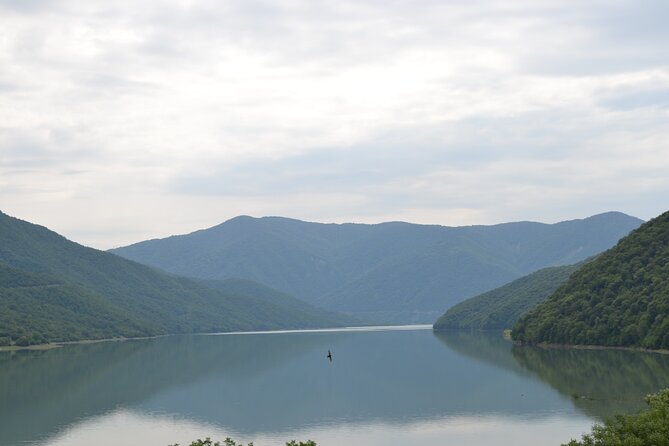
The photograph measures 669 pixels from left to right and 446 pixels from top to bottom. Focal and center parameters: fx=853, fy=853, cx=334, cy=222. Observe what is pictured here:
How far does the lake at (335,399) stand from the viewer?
81625 mm

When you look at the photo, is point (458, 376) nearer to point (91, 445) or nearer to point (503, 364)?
point (503, 364)

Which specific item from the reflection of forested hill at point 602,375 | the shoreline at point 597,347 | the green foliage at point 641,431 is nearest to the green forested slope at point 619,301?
the shoreline at point 597,347

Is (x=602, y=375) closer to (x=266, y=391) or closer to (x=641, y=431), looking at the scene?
(x=266, y=391)

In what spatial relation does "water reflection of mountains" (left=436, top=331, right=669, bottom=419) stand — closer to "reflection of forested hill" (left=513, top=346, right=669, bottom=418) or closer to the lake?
"reflection of forested hill" (left=513, top=346, right=669, bottom=418)

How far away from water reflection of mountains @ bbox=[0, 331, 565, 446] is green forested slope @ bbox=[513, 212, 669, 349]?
14.4 m

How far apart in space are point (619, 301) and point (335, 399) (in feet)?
253

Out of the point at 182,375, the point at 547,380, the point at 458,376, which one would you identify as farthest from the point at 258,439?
the point at 182,375

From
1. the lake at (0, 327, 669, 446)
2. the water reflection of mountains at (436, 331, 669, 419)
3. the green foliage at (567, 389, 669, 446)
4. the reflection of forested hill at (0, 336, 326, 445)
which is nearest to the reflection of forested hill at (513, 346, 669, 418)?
the water reflection of mountains at (436, 331, 669, 419)

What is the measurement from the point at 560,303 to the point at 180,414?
10891 centimetres

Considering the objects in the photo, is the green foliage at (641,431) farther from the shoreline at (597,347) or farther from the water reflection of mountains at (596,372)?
the shoreline at (597,347)

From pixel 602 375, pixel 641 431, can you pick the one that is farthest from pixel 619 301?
pixel 641 431

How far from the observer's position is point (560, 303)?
184500 millimetres

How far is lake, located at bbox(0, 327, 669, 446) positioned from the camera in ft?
268

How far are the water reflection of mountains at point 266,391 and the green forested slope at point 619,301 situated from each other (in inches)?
566
